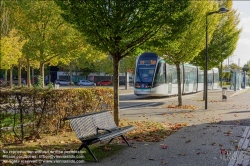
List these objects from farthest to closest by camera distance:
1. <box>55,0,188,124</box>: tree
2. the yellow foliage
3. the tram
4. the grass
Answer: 1. the tram
2. the yellow foliage
3. <box>55,0,188,124</box>: tree
4. the grass

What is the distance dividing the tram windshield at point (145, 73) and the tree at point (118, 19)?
17087mm

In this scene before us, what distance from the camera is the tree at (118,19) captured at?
29.9 ft

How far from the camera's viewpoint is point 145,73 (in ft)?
90.6

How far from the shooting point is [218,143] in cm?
852

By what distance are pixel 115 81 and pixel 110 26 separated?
6.62 ft

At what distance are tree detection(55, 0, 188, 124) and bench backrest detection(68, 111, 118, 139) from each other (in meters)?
2.64

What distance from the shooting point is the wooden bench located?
6.66 metres

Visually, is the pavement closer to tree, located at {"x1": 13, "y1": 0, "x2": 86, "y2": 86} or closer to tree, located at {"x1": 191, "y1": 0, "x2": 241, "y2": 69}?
tree, located at {"x1": 191, "y1": 0, "x2": 241, "y2": 69}

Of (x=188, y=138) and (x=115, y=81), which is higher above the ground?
(x=115, y=81)

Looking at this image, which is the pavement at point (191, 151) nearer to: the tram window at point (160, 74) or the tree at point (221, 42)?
the tree at point (221, 42)

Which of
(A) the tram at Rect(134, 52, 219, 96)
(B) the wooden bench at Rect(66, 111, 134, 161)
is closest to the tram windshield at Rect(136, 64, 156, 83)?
(A) the tram at Rect(134, 52, 219, 96)

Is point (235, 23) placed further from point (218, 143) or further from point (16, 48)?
point (218, 143)

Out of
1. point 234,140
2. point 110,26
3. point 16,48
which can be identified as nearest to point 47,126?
point 110,26

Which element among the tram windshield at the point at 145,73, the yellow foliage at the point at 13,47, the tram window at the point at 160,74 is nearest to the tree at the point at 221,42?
the tram window at the point at 160,74
